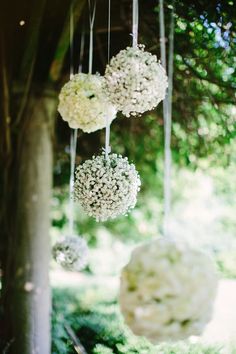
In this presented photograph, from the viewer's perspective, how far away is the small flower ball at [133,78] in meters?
1.66

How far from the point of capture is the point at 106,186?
178 cm

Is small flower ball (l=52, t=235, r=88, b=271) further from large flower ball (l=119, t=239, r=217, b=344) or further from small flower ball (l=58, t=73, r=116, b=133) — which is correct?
large flower ball (l=119, t=239, r=217, b=344)

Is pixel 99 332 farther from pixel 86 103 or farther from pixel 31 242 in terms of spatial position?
pixel 86 103

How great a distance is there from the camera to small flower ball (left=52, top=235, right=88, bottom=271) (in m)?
2.64

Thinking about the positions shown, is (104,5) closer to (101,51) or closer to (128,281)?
(101,51)

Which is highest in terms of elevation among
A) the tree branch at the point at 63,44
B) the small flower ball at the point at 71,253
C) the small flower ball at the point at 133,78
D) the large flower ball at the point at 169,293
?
the tree branch at the point at 63,44

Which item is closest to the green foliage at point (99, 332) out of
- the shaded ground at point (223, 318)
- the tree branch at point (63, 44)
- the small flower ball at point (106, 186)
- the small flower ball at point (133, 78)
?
the shaded ground at point (223, 318)

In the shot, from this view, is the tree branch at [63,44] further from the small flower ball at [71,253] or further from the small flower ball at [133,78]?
the small flower ball at [71,253]

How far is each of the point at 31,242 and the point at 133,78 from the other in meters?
1.86

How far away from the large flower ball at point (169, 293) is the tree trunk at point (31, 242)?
1961mm

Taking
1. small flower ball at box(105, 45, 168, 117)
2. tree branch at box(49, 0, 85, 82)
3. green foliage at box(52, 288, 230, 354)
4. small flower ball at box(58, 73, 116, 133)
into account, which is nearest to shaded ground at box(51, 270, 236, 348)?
green foliage at box(52, 288, 230, 354)

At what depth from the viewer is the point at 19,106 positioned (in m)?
3.37

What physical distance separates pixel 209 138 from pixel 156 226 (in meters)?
2.58

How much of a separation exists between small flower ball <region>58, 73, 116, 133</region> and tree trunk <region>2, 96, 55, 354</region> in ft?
4.58
